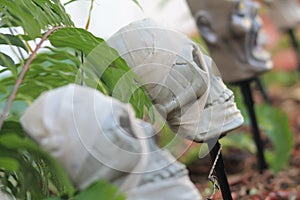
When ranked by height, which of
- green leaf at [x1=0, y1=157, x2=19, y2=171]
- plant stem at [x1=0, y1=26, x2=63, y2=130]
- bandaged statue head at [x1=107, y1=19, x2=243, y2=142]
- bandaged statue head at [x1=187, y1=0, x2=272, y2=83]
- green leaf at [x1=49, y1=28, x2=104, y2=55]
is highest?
plant stem at [x1=0, y1=26, x2=63, y2=130]

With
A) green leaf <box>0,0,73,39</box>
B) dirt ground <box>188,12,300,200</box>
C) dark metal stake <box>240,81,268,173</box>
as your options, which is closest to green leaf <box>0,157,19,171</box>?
green leaf <box>0,0,73,39</box>

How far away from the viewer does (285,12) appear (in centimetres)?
263

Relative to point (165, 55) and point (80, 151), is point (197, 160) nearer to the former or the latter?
point (165, 55)

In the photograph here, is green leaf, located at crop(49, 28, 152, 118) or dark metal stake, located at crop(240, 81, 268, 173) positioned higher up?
green leaf, located at crop(49, 28, 152, 118)

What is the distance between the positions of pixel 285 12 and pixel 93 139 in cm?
206

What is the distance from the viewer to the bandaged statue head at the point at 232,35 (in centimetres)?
164

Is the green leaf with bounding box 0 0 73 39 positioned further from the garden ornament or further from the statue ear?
the statue ear

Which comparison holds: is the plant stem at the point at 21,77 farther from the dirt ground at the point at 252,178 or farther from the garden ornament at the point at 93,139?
the dirt ground at the point at 252,178

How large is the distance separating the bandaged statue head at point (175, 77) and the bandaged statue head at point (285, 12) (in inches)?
67.5

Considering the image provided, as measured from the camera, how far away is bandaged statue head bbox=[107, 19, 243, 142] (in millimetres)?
904

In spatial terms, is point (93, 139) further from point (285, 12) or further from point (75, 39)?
point (285, 12)

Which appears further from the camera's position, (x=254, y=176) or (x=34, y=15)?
(x=254, y=176)

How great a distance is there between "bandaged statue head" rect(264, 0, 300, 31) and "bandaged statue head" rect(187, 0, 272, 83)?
871 millimetres

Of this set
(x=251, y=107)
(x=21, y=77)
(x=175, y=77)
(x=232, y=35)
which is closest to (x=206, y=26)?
(x=232, y=35)
